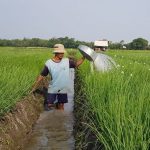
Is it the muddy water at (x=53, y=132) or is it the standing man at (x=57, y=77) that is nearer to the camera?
the muddy water at (x=53, y=132)

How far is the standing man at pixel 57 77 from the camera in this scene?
296 inches

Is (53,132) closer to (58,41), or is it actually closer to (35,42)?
(58,41)

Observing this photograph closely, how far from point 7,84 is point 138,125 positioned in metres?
2.90

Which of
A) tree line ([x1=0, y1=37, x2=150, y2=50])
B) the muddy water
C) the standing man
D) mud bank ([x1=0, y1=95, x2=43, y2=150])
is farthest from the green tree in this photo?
mud bank ([x1=0, y1=95, x2=43, y2=150])

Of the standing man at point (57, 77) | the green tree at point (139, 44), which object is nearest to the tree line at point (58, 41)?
the green tree at point (139, 44)

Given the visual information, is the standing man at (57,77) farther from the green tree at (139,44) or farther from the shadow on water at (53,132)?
the green tree at (139,44)

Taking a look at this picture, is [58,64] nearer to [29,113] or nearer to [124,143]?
[29,113]

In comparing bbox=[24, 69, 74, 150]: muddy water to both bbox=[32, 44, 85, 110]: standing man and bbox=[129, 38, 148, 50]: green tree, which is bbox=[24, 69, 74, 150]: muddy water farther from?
bbox=[129, 38, 148, 50]: green tree

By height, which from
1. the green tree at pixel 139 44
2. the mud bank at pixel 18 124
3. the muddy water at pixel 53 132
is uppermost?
the mud bank at pixel 18 124

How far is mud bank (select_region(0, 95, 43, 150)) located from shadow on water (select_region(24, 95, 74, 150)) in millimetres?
108

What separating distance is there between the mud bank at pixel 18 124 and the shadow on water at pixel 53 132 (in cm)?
11

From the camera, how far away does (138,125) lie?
11.1 ft

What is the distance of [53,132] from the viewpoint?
601 centimetres

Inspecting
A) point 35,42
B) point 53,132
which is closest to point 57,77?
point 53,132
